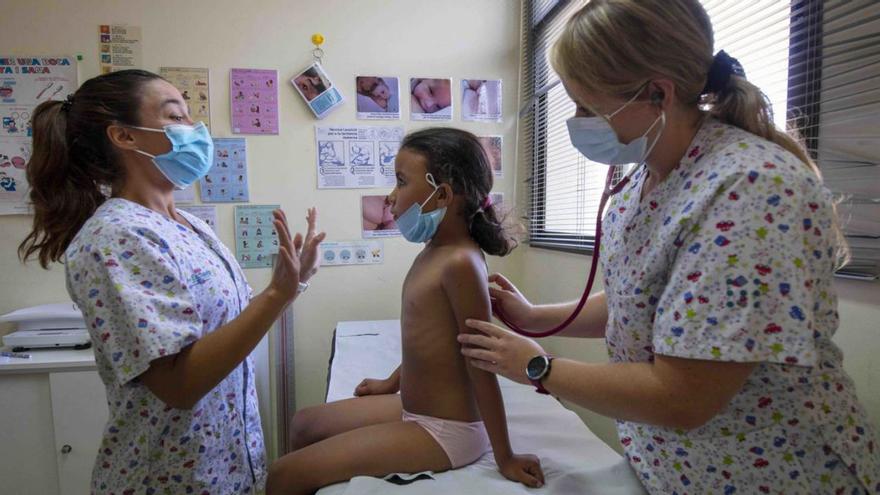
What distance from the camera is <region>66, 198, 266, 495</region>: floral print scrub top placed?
0.79m

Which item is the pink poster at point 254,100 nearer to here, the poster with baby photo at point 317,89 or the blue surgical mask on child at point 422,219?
the poster with baby photo at point 317,89

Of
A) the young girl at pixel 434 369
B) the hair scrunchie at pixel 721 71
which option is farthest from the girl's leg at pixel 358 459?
the hair scrunchie at pixel 721 71

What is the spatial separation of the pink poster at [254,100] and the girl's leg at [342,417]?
1.44m

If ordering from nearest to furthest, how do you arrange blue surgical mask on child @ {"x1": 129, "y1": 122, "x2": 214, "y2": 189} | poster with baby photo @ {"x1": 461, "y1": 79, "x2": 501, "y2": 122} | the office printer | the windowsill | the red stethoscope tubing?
1. the red stethoscope tubing
2. blue surgical mask on child @ {"x1": 129, "y1": 122, "x2": 214, "y2": 189}
3. the windowsill
4. the office printer
5. poster with baby photo @ {"x1": 461, "y1": 79, "x2": 501, "y2": 122}

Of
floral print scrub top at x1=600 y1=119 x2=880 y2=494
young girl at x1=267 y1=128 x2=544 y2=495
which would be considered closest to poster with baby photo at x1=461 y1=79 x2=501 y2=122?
young girl at x1=267 y1=128 x2=544 y2=495

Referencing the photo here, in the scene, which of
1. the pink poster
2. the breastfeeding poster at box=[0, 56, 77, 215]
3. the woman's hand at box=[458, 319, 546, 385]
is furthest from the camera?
the pink poster

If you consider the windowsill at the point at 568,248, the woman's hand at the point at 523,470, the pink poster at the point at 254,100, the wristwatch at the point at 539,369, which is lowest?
the woman's hand at the point at 523,470

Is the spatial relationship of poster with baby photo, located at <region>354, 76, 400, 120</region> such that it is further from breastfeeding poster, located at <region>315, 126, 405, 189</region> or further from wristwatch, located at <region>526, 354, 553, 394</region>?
wristwatch, located at <region>526, 354, 553, 394</region>

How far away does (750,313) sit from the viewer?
1.77 feet

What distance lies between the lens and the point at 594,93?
707mm

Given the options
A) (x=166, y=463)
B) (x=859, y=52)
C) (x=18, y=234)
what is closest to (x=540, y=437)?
(x=166, y=463)

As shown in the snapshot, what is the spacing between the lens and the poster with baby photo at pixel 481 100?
2.30 metres

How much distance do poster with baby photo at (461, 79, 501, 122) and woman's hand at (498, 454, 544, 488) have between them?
1756 millimetres

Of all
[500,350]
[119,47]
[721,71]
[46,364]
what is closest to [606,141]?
[721,71]
